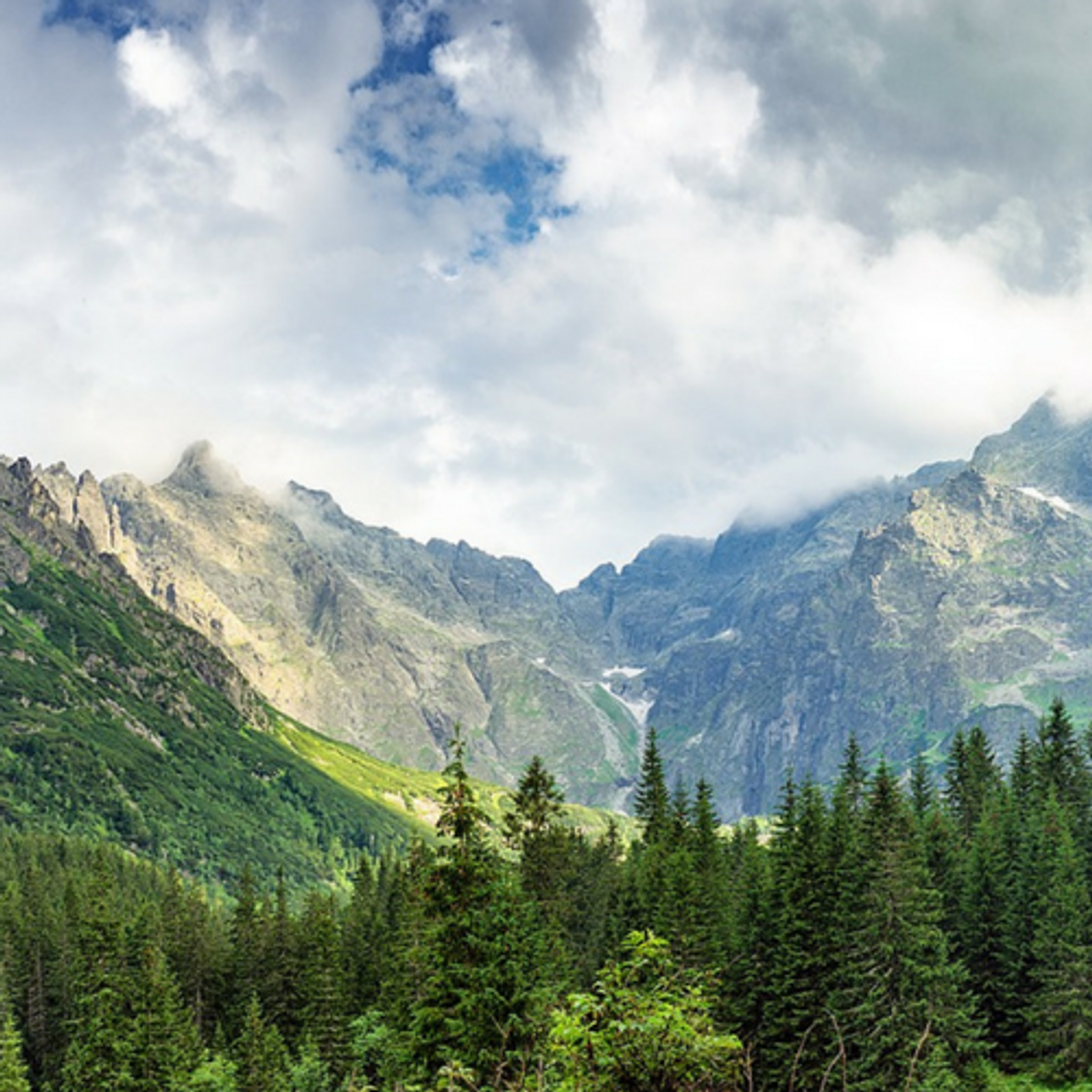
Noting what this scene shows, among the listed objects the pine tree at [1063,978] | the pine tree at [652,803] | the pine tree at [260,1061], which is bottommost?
the pine tree at [260,1061]

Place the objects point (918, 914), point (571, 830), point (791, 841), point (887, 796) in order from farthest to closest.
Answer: point (571, 830) < point (791, 841) < point (887, 796) < point (918, 914)

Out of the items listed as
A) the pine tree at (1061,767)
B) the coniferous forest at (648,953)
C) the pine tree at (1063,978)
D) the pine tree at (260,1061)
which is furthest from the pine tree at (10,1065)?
the pine tree at (1061,767)

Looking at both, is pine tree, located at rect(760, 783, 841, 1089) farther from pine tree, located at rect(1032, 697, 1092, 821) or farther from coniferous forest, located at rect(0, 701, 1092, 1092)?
pine tree, located at rect(1032, 697, 1092, 821)

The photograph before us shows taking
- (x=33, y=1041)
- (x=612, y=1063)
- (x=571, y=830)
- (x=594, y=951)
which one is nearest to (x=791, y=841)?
(x=594, y=951)

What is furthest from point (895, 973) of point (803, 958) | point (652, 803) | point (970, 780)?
point (970, 780)

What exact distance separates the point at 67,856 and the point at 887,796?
153 m

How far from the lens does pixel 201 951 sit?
9262 centimetres

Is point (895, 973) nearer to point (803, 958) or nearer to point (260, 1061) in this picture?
point (803, 958)

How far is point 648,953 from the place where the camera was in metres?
13.9

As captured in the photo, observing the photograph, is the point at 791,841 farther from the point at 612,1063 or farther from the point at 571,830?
the point at 612,1063

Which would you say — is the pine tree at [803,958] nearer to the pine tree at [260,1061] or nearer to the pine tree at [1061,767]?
the pine tree at [1061,767]

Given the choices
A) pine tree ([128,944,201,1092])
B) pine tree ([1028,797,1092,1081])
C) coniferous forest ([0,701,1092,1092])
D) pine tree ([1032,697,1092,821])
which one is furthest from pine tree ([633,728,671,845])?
pine tree ([128,944,201,1092])

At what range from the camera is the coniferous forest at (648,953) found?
34125 millimetres

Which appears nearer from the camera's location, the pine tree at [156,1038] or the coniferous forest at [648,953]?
the coniferous forest at [648,953]
